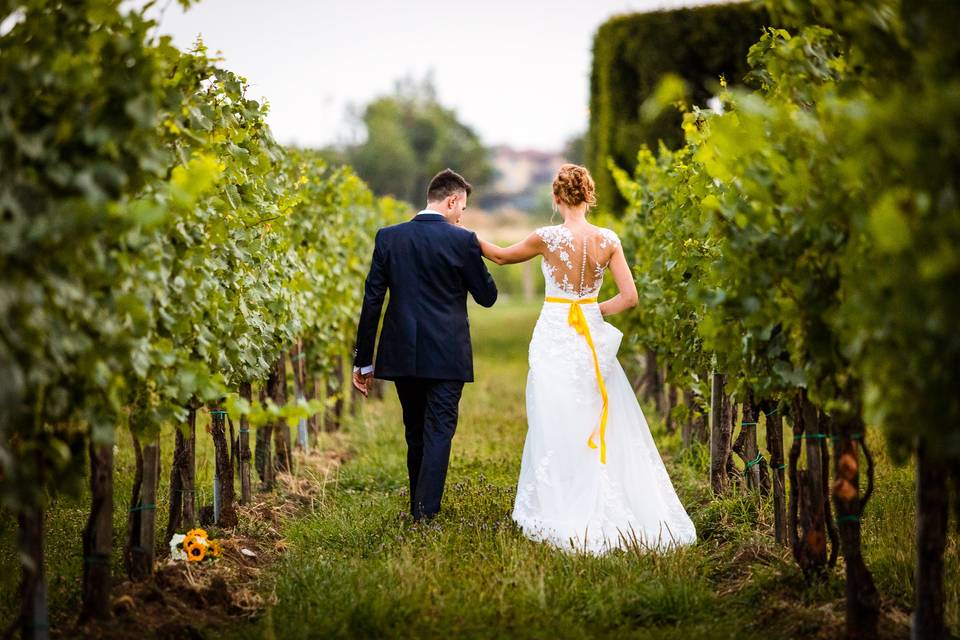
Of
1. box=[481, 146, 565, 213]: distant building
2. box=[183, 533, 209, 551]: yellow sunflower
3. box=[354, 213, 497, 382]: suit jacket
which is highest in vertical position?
box=[481, 146, 565, 213]: distant building

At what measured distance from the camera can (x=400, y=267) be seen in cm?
564

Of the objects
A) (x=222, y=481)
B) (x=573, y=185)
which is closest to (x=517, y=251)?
(x=573, y=185)

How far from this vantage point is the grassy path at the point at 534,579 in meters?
3.92

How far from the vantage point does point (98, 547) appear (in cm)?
383

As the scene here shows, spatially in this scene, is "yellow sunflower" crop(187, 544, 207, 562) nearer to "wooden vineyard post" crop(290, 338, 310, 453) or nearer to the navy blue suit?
the navy blue suit

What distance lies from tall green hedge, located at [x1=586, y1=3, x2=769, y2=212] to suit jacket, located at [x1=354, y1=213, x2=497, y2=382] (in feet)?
27.0

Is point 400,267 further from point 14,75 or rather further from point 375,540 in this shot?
point 14,75

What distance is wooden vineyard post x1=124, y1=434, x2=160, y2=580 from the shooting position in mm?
4258

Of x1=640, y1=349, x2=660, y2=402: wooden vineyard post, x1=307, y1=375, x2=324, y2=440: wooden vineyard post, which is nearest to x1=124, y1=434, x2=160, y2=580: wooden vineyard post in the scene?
x1=307, y1=375, x2=324, y2=440: wooden vineyard post

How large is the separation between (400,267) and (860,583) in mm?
3074

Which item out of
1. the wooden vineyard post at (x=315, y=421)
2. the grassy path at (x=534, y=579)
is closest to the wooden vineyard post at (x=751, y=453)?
the grassy path at (x=534, y=579)

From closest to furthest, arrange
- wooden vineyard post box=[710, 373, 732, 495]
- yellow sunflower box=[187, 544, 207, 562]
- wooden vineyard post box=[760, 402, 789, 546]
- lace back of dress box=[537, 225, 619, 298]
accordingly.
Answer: yellow sunflower box=[187, 544, 207, 562]
wooden vineyard post box=[760, 402, 789, 546]
lace back of dress box=[537, 225, 619, 298]
wooden vineyard post box=[710, 373, 732, 495]

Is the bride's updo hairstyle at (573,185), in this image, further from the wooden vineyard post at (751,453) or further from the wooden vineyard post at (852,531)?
the wooden vineyard post at (852,531)

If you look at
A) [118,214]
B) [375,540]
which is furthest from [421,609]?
[118,214]
